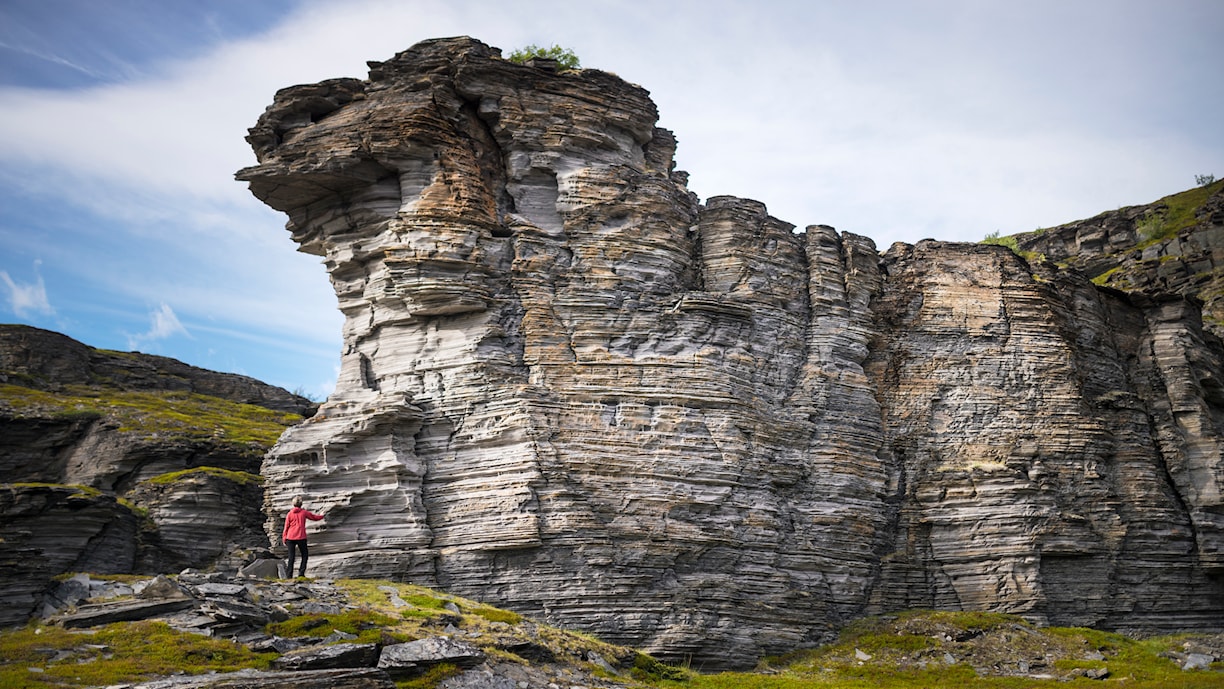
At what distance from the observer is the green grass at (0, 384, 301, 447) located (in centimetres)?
4290

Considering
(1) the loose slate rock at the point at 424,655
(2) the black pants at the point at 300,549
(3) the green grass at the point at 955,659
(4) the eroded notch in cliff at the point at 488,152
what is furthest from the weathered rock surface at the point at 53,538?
(3) the green grass at the point at 955,659

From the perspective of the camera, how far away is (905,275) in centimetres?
3969

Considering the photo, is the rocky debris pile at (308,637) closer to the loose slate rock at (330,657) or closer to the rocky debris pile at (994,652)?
the loose slate rock at (330,657)

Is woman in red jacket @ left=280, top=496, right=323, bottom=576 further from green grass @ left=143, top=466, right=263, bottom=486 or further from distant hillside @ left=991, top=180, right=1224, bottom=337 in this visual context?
distant hillside @ left=991, top=180, right=1224, bottom=337

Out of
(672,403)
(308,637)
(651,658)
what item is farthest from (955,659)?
(308,637)

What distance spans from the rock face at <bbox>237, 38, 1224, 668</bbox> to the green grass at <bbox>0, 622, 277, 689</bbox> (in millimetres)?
8208

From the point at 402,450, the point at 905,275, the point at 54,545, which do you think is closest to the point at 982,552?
the point at 905,275

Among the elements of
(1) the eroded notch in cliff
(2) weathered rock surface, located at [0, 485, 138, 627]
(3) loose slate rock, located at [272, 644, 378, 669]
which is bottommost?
(3) loose slate rock, located at [272, 644, 378, 669]

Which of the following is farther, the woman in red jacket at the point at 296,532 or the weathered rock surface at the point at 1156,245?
the weathered rock surface at the point at 1156,245

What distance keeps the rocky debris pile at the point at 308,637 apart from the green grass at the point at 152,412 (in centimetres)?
1794

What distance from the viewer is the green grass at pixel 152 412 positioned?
141 feet

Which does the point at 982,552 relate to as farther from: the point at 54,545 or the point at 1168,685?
the point at 54,545

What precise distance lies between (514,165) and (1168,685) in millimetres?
26309

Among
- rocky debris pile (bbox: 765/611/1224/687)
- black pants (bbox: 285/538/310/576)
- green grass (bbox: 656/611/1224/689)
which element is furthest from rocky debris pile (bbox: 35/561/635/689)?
rocky debris pile (bbox: 765/611/1224/687)
